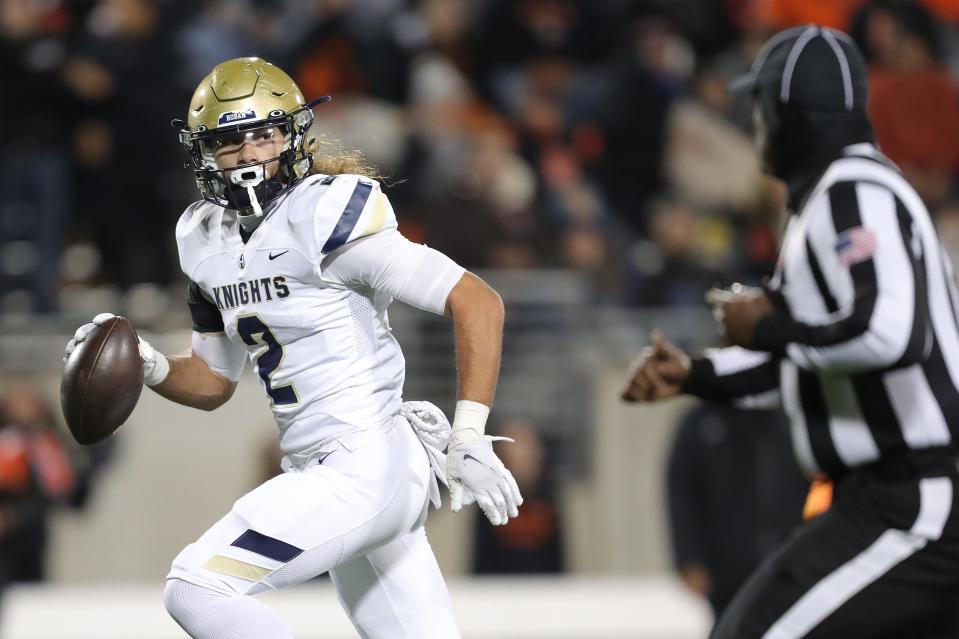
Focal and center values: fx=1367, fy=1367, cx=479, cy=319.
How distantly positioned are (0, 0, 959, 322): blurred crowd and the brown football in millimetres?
3767

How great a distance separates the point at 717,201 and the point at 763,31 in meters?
1.09

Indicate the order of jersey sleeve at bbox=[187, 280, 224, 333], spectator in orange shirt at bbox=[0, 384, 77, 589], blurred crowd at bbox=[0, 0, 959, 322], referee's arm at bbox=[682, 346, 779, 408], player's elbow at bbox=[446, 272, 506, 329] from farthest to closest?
blurred crowd at bbox=[0, 0, 959, 322] < spectator in orange shirt at bbox=[0, 384, 77, 589] < referee's arm at bbox=[682, 346, 779, 408] < jersey sleeve at bbox=[187, 280, 224, 333] < player's elbow at bbox=[446, 272, 506, 329]

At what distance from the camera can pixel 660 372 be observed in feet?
11.2

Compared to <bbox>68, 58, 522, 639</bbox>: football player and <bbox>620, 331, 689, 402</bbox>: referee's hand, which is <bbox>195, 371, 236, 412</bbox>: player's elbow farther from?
<bbox>620, 331, 689, 402</bbox>: referee's hand

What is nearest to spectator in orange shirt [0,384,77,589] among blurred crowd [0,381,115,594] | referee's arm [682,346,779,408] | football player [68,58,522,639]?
blurred crowd [0,381,115,594]

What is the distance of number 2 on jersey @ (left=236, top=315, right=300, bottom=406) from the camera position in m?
2.85

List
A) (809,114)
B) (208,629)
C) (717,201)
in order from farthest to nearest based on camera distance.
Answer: (717,201) < (809,114) < (208,629)

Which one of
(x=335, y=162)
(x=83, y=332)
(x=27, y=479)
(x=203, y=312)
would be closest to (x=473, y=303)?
(x=335, y=162)

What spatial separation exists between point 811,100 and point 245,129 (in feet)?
4.25

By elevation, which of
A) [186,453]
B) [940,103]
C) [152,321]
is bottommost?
[186,453]

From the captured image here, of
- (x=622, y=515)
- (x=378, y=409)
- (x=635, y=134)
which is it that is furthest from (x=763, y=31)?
(x=378, y=409)

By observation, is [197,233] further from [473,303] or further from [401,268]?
[473,303]

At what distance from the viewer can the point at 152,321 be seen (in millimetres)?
6465

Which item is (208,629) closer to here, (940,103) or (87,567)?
(87,567)
